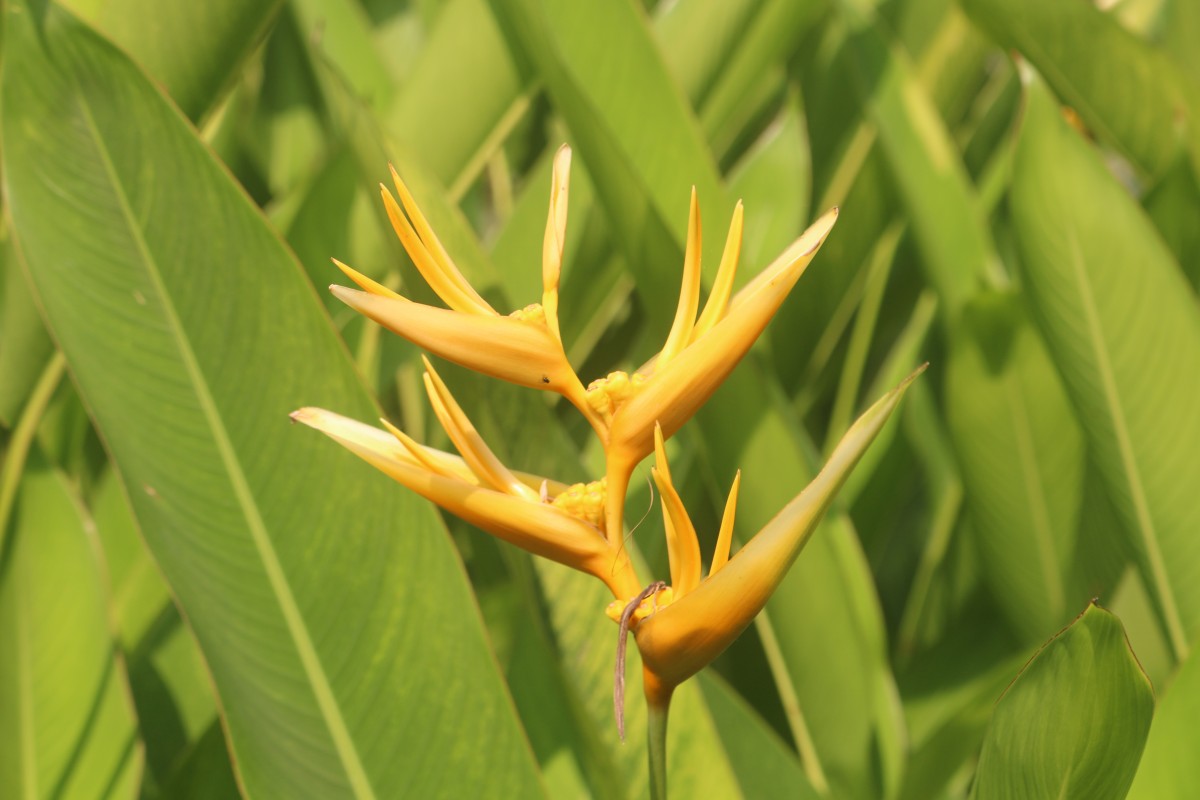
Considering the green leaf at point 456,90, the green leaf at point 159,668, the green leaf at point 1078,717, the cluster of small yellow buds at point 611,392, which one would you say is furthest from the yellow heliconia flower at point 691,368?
the green leaf at point 456,90

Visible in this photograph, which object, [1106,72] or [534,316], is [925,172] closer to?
[1106,72]

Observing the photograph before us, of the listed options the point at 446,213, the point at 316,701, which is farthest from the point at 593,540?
the point at 446,213

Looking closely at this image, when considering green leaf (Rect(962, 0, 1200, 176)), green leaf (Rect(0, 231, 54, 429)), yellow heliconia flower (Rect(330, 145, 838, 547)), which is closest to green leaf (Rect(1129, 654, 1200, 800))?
yellow heliconia flower (Rect(330, 145, 838, 547))

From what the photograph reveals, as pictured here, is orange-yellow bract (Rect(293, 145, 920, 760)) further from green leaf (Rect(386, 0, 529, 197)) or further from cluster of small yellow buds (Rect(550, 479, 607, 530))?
green leaf (Rect(386, 0, 529, 197))

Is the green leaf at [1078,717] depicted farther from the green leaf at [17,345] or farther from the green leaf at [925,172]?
the green leaf at [17,345]

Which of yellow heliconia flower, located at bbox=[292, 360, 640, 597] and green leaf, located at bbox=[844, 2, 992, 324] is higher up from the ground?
green leaf, located at bbox=[844, 2, 992, 324]

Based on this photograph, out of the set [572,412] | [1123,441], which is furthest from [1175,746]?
[572,412]
